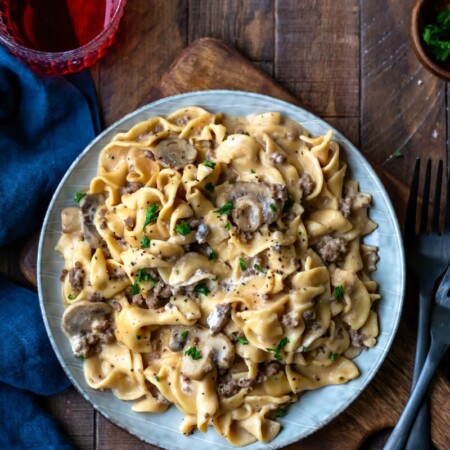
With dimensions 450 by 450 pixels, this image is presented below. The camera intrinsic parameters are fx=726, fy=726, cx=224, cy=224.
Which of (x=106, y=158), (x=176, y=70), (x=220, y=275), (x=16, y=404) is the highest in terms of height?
(x=176, y=70)

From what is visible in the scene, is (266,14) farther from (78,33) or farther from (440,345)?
(440,345)

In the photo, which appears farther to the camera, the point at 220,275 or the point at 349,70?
the point at 349,70

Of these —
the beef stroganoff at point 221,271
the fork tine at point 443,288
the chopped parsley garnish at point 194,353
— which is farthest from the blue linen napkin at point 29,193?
the fork tine at point 443,288

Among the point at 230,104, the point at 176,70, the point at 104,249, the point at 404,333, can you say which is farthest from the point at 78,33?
the point at 404,333

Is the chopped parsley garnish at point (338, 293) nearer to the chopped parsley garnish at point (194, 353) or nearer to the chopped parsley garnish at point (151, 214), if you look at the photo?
the chopped parsley garnish at point (194, 353)

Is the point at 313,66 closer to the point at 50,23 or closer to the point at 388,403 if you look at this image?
the point at 50,23

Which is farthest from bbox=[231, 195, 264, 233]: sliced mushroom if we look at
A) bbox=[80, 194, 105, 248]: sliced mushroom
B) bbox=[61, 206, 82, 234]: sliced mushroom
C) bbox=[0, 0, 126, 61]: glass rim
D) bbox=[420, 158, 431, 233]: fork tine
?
bbox=[0, 0, 126, 61]: glass rim
